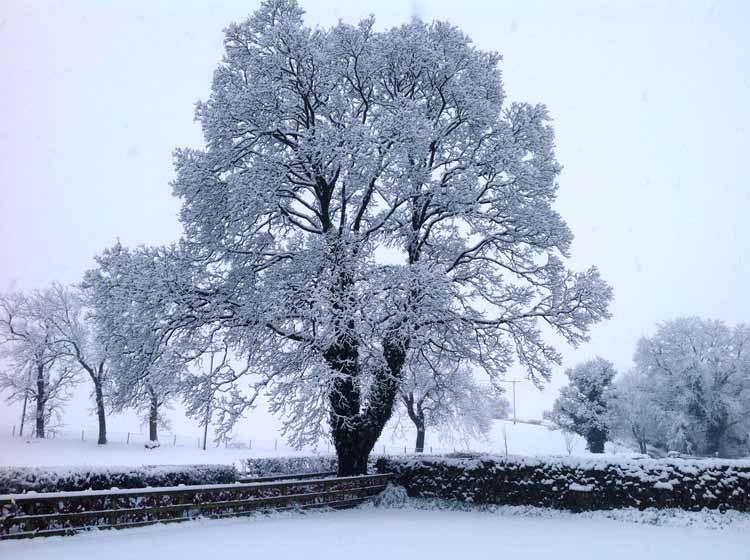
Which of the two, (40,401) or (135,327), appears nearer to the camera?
(135,327)

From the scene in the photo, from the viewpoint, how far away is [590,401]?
161 ft

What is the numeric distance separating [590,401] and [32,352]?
4700cm

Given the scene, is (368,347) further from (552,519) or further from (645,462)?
(645,462)

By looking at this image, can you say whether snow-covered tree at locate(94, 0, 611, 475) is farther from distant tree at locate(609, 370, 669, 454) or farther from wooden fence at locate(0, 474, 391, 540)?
distant tree at locate(609, 370, 669, 454)

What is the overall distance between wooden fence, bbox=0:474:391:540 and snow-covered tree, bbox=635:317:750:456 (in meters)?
41.1

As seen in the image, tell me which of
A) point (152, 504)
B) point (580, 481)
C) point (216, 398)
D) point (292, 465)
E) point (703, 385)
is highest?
→ point (703, 385)

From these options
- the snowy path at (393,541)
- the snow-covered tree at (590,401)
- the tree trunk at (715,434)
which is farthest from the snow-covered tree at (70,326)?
the tree trunk at (715,434)

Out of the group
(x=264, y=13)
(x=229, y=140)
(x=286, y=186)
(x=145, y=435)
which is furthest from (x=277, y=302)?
(x=145, y=435)

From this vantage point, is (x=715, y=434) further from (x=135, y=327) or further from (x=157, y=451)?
(x=135, y=327)

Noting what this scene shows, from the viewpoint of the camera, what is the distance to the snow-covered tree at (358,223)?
15055 millimetres

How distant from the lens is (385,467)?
1825 centimetres

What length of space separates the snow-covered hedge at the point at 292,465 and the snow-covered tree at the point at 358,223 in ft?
18.1

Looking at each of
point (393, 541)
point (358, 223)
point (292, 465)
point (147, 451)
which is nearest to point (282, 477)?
point (292, 465)

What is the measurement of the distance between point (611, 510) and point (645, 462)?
158 cm
